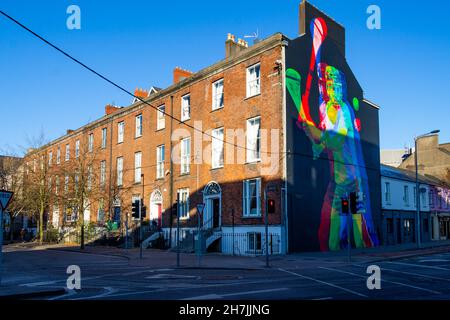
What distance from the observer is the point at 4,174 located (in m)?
46.8

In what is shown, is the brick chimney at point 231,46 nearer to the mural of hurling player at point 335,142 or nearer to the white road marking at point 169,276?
the mural of hurling player at point 335,142

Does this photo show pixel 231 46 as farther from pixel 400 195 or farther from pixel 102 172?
pixel 400 195

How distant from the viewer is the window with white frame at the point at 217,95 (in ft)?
99.5

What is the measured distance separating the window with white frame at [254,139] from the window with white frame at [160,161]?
9729 millimetres

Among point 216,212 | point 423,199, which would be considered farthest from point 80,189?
point 423,199

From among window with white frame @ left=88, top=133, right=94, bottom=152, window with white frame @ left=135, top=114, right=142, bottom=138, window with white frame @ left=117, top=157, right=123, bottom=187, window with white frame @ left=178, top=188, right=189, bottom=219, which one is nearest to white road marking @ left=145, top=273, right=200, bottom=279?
window with white frame @ left=178, top=188, right=189, bottom=219

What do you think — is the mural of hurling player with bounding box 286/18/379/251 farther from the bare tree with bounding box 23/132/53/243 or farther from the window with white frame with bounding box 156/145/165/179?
the bare tree with bounding box 23/132/53/243

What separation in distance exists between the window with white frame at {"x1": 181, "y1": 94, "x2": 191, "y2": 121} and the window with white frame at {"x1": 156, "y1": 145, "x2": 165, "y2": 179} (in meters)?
3.40

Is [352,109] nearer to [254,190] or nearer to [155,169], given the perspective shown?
[254,190]

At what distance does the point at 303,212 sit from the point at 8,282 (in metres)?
16.3

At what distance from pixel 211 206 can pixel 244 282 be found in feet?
53.8

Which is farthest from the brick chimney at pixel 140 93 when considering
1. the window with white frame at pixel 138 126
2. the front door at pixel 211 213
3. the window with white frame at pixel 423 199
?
the window with white frame at pixel 423 199

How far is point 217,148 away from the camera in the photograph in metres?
29.9

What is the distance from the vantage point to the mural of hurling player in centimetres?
2738
